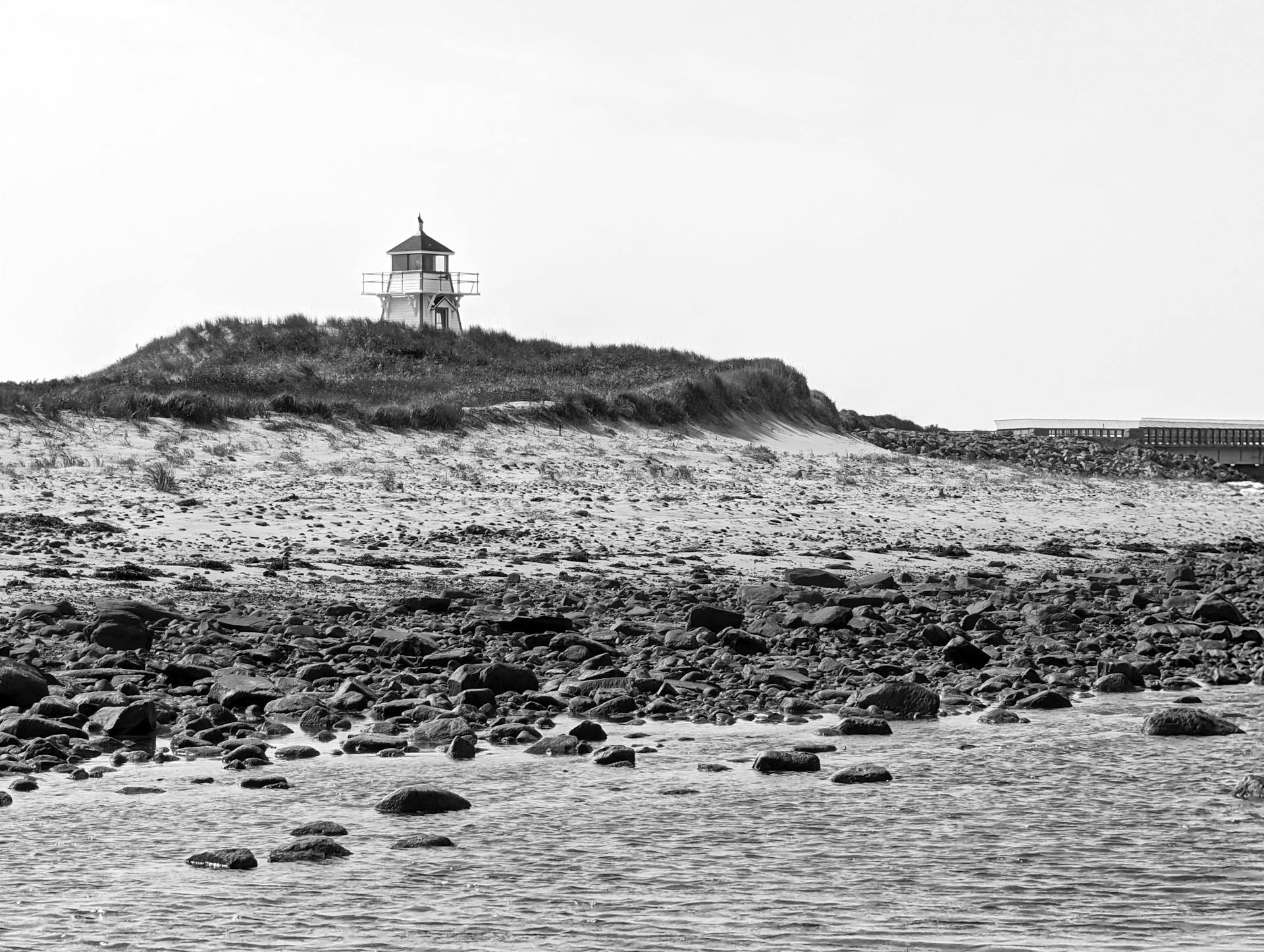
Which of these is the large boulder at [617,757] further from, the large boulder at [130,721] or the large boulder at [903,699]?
the large boulder at [130,721]

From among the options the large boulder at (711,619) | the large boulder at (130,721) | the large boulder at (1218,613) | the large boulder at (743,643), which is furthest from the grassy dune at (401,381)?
the large boulder at (130,721)

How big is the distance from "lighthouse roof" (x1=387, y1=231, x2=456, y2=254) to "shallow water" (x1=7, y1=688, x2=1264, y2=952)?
55053 millimetres

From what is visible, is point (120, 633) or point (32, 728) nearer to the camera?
point (32, 728)

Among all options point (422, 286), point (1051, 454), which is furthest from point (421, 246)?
point (1051, 454)

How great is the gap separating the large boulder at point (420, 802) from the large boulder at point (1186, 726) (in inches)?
195

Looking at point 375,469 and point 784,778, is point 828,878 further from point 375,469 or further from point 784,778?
point 375,469

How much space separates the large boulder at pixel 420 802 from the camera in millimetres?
8031

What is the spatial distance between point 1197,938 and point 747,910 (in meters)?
1.75

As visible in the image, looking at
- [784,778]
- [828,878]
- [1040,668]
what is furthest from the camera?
[1040,668]

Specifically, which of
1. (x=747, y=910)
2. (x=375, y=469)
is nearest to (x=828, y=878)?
(x=747, y=910)

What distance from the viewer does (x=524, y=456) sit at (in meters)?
30.7

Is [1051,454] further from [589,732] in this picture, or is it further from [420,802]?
[420,802]

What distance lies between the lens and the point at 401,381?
43312 millimetres

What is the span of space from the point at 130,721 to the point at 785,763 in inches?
156
